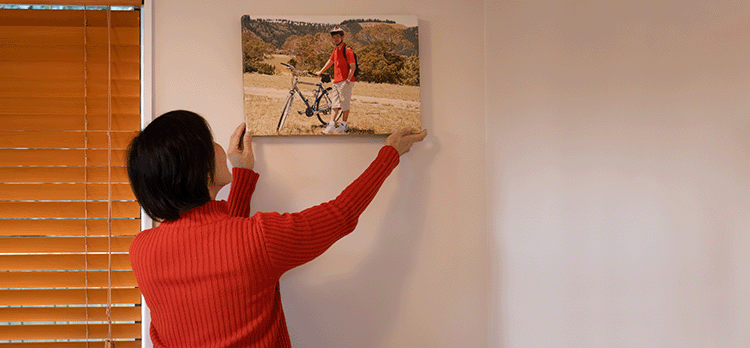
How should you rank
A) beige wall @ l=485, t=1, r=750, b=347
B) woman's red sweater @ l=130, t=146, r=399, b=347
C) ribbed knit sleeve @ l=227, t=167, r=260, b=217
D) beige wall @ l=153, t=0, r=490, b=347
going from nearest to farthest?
beige wall @ l=485, t=1, r=750, b=347 → woman's red sweater @ l=130, t=146, r=399, b=347 → ribbed knit sleeve @ l=227, t=167, r=260, b=217 → beige wall @ l=153, t=0, r=490, b=347

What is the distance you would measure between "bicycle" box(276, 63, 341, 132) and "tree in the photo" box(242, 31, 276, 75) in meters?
0.05

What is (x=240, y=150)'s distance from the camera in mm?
1136

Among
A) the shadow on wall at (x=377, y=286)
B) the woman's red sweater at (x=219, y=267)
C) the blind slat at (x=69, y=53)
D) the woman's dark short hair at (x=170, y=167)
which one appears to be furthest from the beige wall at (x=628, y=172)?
the blind slat at (x=69, y=53)

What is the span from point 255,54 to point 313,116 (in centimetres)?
23

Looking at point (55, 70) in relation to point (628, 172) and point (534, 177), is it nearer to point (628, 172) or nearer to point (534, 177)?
point (534, 177)

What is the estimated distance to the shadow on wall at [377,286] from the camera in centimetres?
123

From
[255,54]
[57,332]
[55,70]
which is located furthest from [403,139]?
[57,332]

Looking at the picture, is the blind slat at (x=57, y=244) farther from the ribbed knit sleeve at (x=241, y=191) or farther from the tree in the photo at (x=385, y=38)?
the tree in the photo at (x=385, y=38)

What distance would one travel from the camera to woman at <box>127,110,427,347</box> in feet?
2.70

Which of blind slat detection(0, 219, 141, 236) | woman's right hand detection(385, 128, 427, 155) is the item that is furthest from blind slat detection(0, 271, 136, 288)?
woman's right hand detection(385, 128, 427, 155)

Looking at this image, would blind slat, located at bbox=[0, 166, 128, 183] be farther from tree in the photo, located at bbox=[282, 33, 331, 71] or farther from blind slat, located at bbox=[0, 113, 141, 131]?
tree in the photo, located at bbox=[282, 33, 331, 71]

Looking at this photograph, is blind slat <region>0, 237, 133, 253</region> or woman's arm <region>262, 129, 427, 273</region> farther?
blind slat <region>0, 237, 133, 253</region>

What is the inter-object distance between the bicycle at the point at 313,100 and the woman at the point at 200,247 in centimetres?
33

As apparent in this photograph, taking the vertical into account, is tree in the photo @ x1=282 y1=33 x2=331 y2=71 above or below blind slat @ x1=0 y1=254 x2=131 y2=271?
above
